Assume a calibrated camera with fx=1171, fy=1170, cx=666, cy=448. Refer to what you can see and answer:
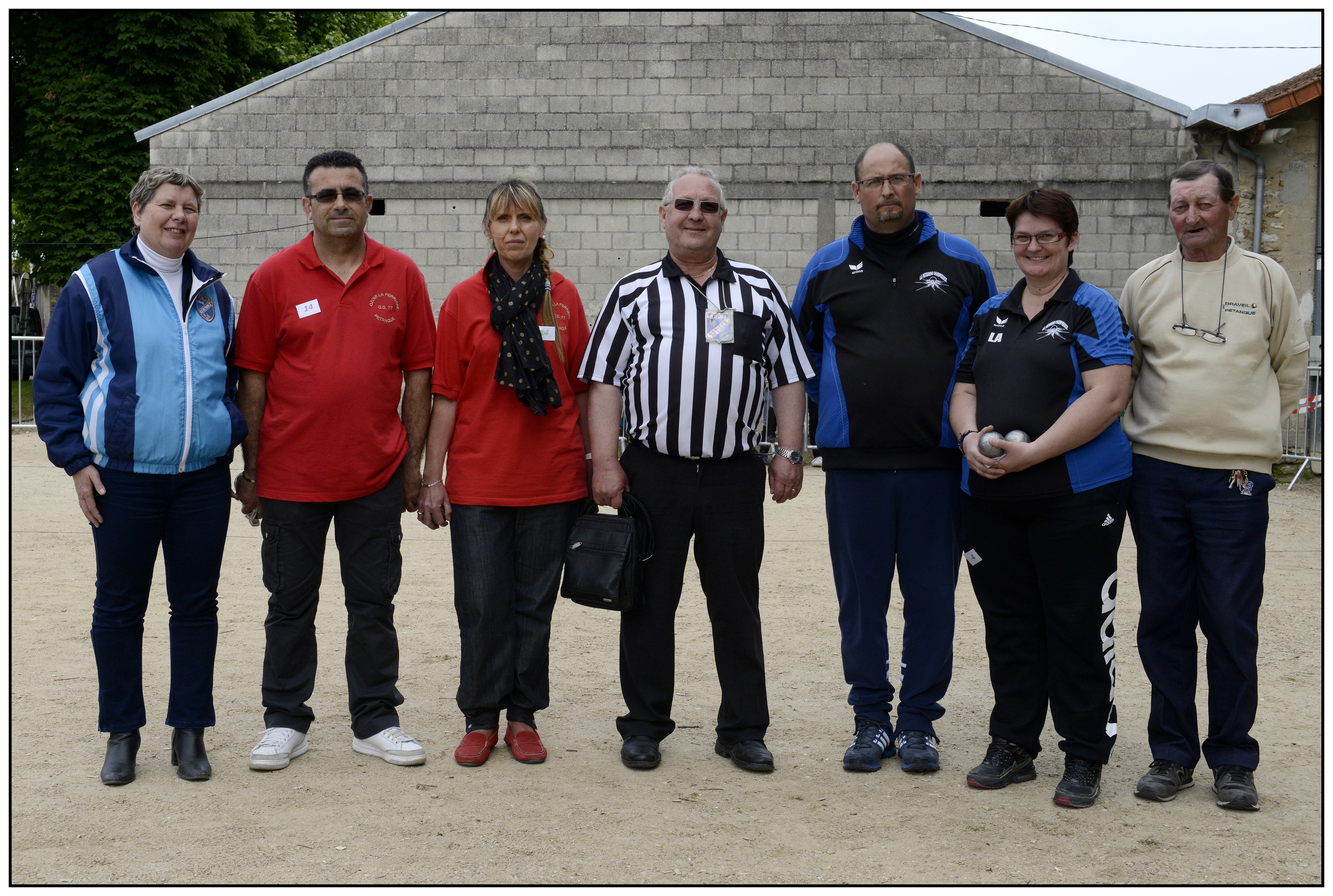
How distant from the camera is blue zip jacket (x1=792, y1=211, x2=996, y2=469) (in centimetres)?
396

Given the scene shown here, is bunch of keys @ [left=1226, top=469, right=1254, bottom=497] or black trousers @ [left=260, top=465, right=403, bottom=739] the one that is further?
black trousers @ [left=260, top=465, right=403, bottom=739]

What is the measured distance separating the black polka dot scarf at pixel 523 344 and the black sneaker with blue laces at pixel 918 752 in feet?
5.46

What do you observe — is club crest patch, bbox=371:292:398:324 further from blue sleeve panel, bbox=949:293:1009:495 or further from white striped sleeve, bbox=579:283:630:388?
blue sleeve panel, bbox=949:293:1009:495

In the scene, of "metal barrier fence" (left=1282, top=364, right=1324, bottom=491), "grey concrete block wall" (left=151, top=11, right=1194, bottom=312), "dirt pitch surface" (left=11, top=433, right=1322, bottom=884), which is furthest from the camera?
"grey concrete block wall" (left=151, top=11, right=1194, bottom=312)

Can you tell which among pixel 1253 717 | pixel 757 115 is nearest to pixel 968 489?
pixel 1253 717

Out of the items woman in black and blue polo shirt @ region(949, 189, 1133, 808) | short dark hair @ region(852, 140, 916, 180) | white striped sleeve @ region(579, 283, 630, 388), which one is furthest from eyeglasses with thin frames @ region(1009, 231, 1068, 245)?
white striped sleeve @ region(579, 283, 630, 388)

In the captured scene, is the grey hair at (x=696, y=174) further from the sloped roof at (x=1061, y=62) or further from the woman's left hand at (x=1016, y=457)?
the sloped roof at (x=1061, y=62)

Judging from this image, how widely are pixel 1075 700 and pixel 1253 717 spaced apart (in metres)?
0.53

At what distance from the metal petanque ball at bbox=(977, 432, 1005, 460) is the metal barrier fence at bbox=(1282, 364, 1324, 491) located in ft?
33.1

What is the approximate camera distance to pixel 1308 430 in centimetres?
1286

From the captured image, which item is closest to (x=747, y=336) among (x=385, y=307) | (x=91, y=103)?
(x=385, y=307)

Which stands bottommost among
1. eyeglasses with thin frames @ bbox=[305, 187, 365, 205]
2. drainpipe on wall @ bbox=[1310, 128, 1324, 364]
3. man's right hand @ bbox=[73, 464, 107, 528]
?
man's right hand @ bbox=[73, 464, 107, 528]

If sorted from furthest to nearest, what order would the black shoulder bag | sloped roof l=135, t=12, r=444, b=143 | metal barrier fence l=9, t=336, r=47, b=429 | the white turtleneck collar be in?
metal barrier fence l=9, t=336, r=47, b=429
sloped roof l=135, t=12, r=444, b=143
the black shoulder bag
the white turtleneck collar

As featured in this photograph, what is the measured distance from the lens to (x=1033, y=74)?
13.8 m
